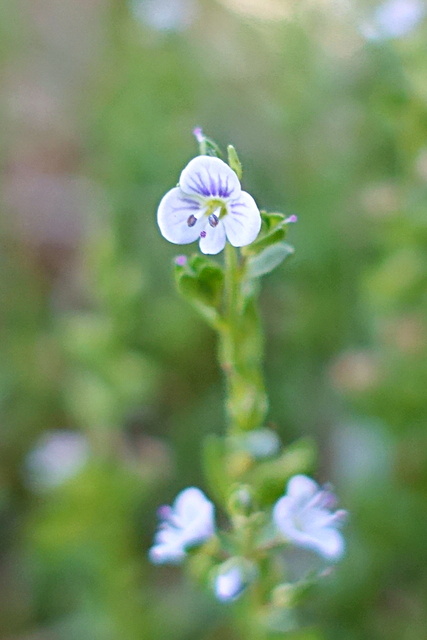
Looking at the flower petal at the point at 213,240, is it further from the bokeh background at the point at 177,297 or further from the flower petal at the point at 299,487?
the bokeh background at the point at 177,297

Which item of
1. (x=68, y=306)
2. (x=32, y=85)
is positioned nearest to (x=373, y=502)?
(x=68, y=306)

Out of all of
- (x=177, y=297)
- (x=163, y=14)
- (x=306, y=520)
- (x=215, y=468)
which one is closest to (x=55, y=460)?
(x=177, y=297)

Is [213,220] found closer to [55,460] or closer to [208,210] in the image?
[208,210]

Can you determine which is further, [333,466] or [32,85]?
[32,85]

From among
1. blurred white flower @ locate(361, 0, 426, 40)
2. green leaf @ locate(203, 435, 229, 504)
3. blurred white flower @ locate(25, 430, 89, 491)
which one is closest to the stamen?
green leaf @ locate(203, 435, 229, 504)

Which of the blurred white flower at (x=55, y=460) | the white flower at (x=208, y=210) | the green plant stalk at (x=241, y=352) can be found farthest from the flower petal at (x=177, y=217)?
the blurred white flower at (x=55, y=460)

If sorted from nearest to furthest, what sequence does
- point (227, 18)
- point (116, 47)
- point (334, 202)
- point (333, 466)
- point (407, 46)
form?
point (407, 46)
point (333, 466)
point (334, 202)
point (116, 47)
point (227, 18)

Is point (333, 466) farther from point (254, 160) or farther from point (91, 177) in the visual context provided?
point (91, 177)

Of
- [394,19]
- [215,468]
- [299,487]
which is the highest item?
[394,19]
